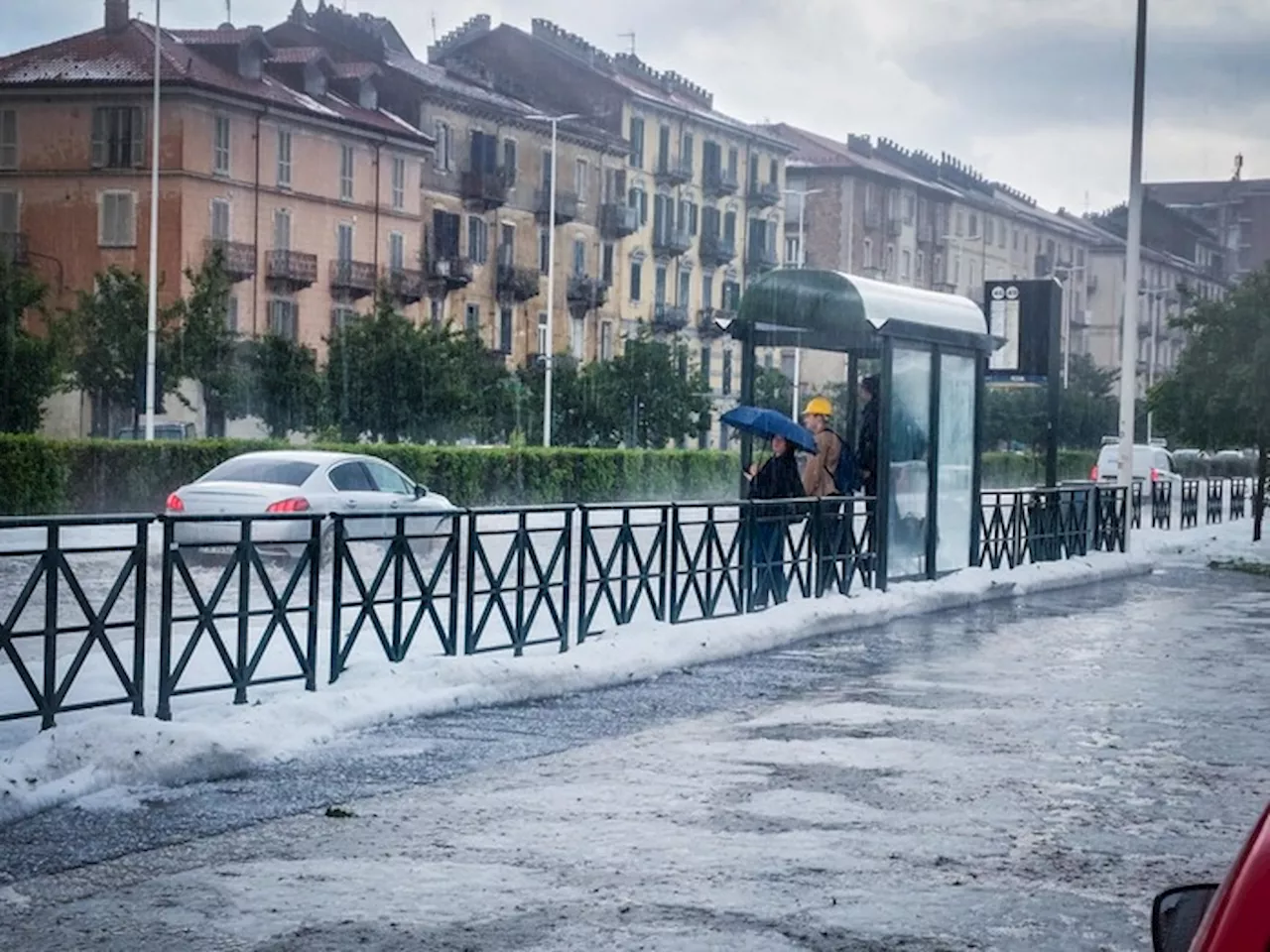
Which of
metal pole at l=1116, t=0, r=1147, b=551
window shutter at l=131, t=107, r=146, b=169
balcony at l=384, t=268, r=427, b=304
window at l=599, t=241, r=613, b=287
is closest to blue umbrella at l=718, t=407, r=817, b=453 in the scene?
metal pole at l=1116, t=0, r=1147, b=551

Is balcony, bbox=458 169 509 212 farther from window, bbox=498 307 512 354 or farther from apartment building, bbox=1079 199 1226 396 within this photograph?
apartment building, bbox=1079 199 1226 396

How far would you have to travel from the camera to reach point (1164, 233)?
136250 mm

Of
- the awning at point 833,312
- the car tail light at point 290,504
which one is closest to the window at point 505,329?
the car tail light at point 290,504

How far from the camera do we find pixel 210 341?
168 feet

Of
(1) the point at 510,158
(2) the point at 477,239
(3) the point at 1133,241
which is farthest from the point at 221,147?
(3) the point at 1133,241

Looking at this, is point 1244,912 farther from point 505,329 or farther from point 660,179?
point 660,179

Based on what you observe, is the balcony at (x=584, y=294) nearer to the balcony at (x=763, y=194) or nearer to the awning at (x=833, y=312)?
the balcony at (x=763, y=194)

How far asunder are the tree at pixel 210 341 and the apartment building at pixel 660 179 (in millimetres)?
28846

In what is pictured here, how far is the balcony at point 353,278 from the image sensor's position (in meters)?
64.7

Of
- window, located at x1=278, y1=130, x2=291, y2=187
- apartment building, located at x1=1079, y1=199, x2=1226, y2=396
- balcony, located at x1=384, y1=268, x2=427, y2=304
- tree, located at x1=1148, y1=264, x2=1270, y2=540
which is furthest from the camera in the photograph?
apartment building, located at x1=1079, y1=199, x2=1226, y2=396

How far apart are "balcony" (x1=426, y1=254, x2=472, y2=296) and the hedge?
16.2 meters

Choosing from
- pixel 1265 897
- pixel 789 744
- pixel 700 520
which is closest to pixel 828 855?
pixel 789 744

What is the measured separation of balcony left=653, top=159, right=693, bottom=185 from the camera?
85000 mm

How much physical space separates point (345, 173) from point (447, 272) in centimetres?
593
